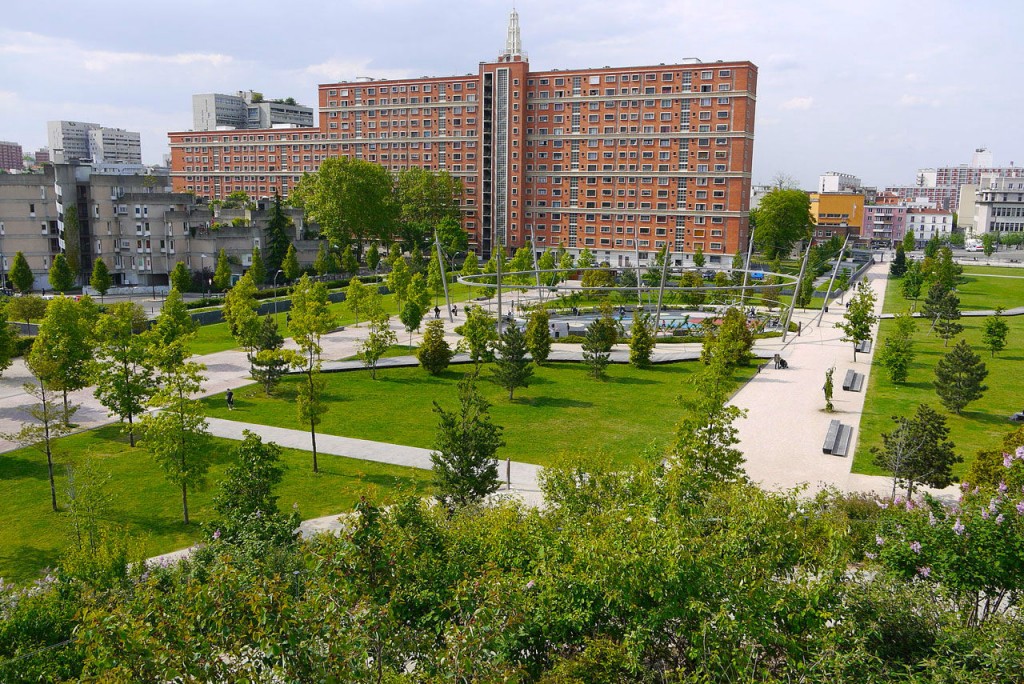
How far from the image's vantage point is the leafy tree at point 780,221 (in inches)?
4065

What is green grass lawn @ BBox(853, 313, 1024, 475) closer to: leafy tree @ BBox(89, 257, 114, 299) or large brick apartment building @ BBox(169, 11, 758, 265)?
large brick apartment building @ BBox(169, 11, 758, 265)

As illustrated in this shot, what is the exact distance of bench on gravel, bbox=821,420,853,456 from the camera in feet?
91.4

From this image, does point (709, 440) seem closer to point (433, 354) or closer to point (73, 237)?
point (433, 354)

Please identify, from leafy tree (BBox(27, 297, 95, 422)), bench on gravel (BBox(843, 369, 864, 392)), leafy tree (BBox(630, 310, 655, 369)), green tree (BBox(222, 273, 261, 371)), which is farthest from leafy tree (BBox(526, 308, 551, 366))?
leafy tree (BBox(27, 297, 95, 422))

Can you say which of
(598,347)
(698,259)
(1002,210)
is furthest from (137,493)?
(1002,210)

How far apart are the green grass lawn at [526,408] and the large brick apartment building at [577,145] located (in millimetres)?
49525

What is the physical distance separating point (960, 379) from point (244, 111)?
190 metres

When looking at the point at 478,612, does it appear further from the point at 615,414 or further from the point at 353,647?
the point at 615,414

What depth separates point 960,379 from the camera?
32219mm

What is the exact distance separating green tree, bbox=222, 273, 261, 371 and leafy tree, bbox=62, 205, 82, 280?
26.2m

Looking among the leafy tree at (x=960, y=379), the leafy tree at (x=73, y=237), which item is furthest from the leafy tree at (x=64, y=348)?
the leafy tree at (x=73, y=237)

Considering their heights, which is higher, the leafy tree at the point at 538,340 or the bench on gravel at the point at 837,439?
the leafy tree at the point at 538,340

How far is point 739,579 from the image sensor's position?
40.8 feet

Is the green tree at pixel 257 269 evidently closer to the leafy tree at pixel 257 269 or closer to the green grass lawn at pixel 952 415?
the leafy tree at pixel 257 269
